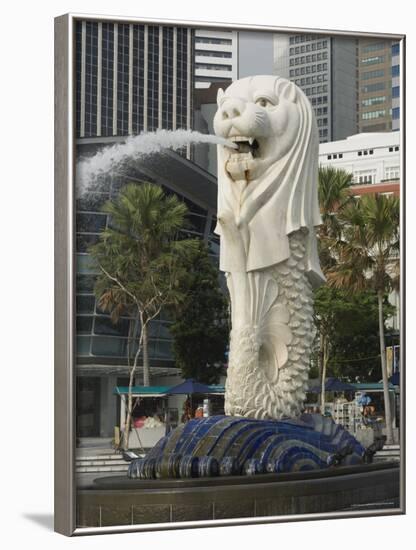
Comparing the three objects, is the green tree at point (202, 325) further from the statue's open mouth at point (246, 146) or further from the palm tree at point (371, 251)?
the palm tree at point (371, 251)

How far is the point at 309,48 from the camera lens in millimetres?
15609

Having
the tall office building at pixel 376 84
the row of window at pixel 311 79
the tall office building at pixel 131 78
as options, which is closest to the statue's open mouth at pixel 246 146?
the tall office building at pixel 131 78

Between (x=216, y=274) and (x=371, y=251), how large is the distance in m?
2.32

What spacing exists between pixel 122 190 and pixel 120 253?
26.5 inches

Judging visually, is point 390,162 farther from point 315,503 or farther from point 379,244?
point 315,503

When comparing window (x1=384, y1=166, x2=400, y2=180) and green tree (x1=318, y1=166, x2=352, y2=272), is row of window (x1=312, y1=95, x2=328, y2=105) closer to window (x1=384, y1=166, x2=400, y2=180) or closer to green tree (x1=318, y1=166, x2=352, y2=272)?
green tree (x1=318, y1=166, x2=352, y2=272)

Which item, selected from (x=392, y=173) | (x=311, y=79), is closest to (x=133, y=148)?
(x=311, y=79)

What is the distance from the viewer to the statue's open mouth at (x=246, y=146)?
15359 millimetres

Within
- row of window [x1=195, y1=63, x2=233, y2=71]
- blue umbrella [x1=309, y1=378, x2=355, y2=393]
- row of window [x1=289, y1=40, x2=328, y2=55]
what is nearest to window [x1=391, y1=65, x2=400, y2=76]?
row of window [x1=289, y1=40, x2=328, y2=55]

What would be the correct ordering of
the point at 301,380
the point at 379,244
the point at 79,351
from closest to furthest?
the point at 79,351 → the point at 301,380 → the point at 379,244

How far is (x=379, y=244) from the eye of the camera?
17.7 meters

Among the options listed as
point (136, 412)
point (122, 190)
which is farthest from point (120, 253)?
point (136, 412)

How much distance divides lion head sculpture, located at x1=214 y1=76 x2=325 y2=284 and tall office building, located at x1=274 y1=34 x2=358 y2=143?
0.80 feet

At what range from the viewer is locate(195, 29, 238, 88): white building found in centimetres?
1485
